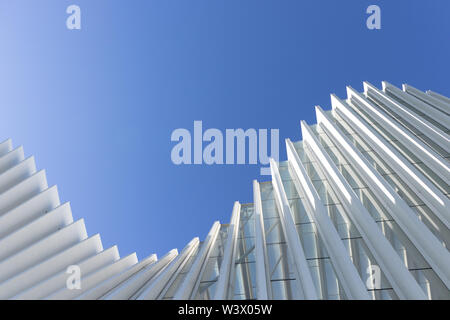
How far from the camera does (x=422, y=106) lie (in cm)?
1725

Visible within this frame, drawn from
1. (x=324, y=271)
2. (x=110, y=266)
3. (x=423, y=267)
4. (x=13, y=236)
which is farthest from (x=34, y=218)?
(x=423, y=267)

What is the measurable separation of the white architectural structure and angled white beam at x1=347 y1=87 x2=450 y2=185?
0.15 ft

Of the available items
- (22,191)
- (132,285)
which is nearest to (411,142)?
(132,285)

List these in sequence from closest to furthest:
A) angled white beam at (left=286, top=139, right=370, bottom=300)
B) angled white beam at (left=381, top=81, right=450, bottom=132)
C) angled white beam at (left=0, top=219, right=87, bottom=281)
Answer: angled white beam at (left=286, top=139, right=370, bottom=300) → angled white beam at (left=0, top=219, right=87, bottom=281) → angled white beam at (left=381, top=81, right=450, bottom=132)

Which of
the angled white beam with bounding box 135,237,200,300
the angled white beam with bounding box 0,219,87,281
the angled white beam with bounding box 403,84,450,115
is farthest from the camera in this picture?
the angled white beam with bounding box 403,84,450,115

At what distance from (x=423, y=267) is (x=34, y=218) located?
617 inches

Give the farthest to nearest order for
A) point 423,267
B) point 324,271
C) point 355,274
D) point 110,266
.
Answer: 1. point 110,266
2. point 324,271
3. point 423,267
4. point 355,274

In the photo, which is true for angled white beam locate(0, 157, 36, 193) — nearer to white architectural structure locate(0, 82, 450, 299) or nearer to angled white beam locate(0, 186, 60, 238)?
white architectural structure locate(0, 82, 450, 299)

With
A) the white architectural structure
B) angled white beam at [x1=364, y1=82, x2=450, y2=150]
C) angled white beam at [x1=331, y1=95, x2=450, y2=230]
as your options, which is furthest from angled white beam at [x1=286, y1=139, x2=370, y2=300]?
angled white beam at [x1=364, y1=82, x2=450, y2=150]

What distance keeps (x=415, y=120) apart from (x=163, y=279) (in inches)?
440

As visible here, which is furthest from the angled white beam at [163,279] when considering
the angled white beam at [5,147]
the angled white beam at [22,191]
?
the angled white beam at [5,147]

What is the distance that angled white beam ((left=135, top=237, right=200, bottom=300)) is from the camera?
8.59 metres
